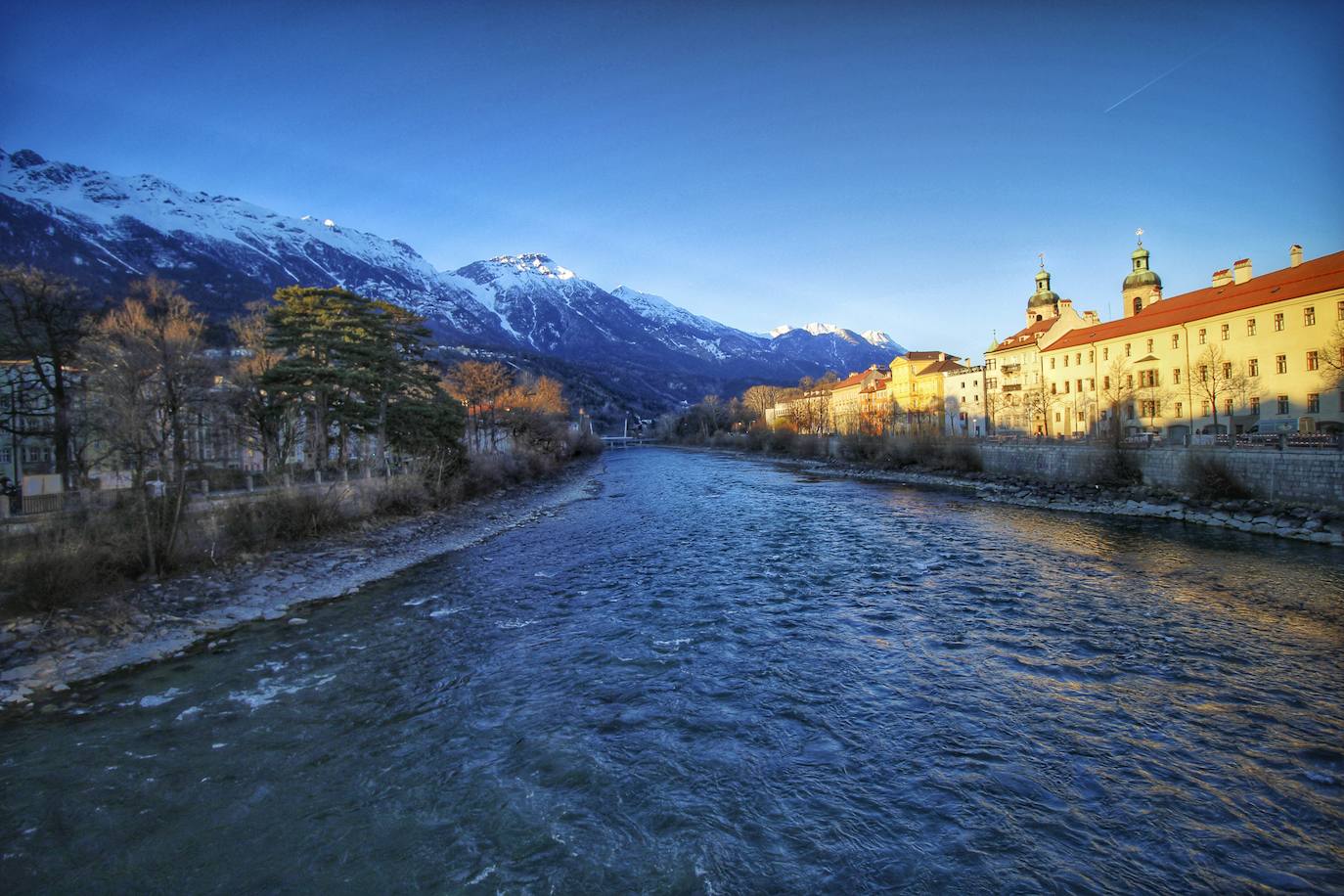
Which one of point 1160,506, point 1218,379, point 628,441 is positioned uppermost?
point 1218,379

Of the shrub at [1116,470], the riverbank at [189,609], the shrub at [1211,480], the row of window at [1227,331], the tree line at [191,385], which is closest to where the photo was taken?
the riverbank at [189,609]

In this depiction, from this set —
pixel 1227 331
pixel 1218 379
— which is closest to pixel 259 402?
pixel 1218 379

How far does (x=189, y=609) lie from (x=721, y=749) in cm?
1373

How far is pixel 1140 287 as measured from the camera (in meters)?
62.3

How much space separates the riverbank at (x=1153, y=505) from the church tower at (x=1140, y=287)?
36339mm

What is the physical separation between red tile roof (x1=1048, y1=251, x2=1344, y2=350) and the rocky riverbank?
19.4 meters

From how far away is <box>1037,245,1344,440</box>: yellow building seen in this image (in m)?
35.1

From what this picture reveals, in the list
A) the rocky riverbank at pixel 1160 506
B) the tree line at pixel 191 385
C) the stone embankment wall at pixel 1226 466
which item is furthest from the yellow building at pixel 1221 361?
the tree line at pixel 191 385

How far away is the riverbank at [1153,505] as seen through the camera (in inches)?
812

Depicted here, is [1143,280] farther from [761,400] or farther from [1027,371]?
[761,400]

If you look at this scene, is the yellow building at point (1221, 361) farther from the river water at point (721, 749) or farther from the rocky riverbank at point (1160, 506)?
the river water at point (721, 749)

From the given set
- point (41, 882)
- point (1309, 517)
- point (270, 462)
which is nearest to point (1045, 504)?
point (1309, 517)

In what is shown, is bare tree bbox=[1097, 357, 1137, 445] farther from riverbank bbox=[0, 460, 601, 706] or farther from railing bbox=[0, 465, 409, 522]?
railing bbox=[0, 465, 409, 522]

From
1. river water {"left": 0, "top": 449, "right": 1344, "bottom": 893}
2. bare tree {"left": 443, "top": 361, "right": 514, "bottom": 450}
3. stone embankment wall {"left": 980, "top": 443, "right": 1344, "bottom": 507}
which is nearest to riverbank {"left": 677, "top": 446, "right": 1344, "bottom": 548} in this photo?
stone embankment wall {"left": 980, "top": 443, "right": 1344, "bottom": 507}
